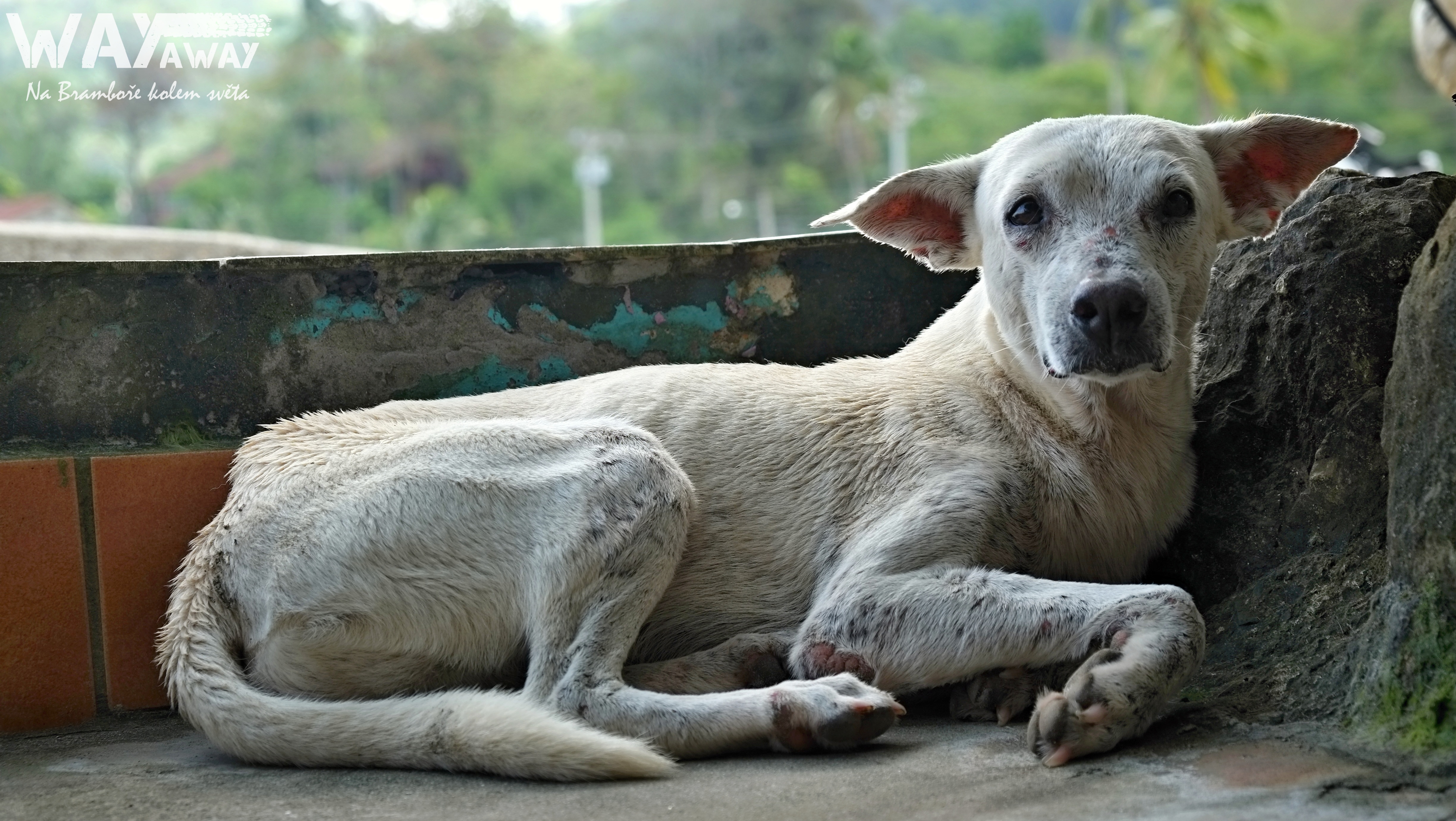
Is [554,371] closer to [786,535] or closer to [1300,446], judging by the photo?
→ [786,535]

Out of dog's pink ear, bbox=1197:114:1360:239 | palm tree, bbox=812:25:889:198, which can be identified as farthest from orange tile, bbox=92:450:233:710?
palm tree, bbox=812:25:889:198

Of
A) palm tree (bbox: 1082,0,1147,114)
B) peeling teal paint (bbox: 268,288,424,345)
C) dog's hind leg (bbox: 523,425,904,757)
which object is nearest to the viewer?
dog's hind leg (bbox: 523,425,904,757)

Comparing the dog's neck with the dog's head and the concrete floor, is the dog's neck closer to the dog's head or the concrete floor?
the dog's head

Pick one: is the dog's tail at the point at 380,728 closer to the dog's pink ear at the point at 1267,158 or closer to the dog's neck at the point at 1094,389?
the dog's neck at the point at 1094,389

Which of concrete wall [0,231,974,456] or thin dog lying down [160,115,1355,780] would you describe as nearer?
thin dog lying down [160,115,1355,780]

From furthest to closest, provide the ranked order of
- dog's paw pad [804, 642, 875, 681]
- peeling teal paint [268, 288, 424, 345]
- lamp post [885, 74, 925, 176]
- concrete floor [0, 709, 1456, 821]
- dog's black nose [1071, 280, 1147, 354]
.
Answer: lamp post [885, 74, 925, 176] → peeling teal paint [268, 288, 424, 345] → dog's paw pad [804, 642, 875, 681] → dog's black nose [1071, 280, 1147, 354] → concrete floor [0, 709, 1456, 821]

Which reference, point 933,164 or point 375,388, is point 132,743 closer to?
point 375,388

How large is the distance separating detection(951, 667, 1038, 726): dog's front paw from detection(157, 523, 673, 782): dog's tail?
0.80 meters

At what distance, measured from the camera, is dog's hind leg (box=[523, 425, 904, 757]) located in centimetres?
282

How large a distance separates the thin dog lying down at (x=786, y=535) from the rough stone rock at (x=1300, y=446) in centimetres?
13

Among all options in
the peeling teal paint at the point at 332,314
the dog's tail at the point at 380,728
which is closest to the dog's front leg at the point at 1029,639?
the dog's tail at the point at 380,728

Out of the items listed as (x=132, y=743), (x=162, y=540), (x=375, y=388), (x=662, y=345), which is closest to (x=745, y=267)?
(x=662, y=345)

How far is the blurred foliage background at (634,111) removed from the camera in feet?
162

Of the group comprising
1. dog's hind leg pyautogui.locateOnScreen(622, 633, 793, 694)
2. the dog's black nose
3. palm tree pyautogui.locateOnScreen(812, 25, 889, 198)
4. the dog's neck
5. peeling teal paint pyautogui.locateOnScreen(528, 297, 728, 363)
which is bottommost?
dog's hind leg pyautogui.locateOnScreen(622, 633, 793, 694)
